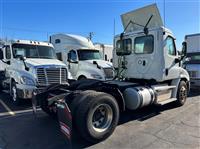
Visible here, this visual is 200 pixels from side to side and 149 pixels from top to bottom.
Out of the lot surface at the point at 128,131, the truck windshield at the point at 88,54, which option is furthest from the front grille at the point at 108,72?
the lot surface at the point at 128,131

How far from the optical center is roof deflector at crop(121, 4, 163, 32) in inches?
266

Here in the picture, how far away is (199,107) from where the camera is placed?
7215 mm

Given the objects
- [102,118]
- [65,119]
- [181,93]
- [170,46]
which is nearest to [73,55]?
[170,46]

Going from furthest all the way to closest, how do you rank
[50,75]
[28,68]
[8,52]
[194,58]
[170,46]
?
[194,58] → [8,52] → [50,75] → [28,68] → [170,46]

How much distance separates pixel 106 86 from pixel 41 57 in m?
4.56

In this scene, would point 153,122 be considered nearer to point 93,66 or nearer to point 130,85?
point 130,85

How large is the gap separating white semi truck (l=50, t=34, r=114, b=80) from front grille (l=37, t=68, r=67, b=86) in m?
1.96

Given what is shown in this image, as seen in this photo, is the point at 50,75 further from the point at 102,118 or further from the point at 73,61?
the point at 102,118

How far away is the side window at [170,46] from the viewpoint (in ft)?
21.9

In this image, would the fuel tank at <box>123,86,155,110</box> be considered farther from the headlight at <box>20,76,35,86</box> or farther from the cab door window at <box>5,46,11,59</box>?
the cab door window at <box>5,46,11,59</box>

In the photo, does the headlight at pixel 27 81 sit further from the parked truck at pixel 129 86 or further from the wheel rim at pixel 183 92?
the wheel rim at pixel 183 92

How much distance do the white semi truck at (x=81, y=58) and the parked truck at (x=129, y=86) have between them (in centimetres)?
218

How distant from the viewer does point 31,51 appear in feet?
28.7

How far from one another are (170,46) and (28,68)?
538 cm
